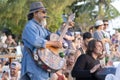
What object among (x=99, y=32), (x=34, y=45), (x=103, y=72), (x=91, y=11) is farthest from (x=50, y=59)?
→ (x=91, y=11)

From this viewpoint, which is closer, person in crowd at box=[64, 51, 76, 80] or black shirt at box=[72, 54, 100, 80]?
Result: black shirt at box=[72, 54, 100, 80]

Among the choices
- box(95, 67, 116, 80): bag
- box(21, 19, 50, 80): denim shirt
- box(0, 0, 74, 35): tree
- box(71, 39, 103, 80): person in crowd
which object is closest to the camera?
box(95, 67, 116, 80): bag


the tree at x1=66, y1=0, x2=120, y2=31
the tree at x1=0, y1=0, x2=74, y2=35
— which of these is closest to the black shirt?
the tree at x1=0, y1=0, x2=74, y2=35

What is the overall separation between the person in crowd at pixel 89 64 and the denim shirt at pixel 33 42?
48cm

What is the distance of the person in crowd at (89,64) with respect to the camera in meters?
6.31

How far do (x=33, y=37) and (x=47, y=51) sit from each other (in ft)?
1.04

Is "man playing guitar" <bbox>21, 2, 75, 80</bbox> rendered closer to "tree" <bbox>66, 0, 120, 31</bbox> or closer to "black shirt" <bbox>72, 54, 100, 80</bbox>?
"black shirt" <bbox>72, 54, 100, 80</bbox>

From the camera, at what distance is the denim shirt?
20.0 feet

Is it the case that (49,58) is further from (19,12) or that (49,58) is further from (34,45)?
(19,12)

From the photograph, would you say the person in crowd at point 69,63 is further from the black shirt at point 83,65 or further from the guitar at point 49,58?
the guitar at point 49,58

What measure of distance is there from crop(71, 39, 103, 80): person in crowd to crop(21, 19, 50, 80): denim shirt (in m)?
0.48

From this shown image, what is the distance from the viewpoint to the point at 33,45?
6094mm

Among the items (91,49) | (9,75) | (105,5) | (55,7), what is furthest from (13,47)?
(105,5)

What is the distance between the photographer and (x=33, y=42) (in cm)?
606
